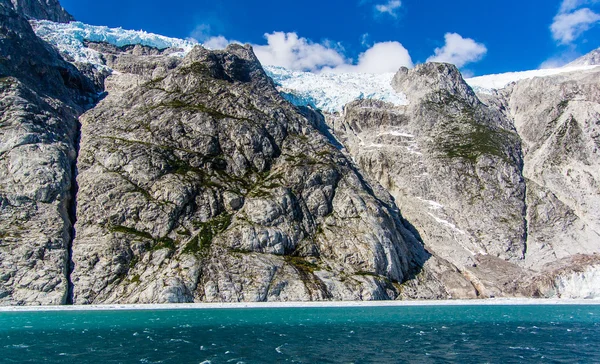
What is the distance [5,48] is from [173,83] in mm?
54965

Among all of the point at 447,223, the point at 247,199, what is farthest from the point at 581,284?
the point at 247,199

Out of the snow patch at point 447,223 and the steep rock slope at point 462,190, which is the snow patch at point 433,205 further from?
the snow patch at point 447,223

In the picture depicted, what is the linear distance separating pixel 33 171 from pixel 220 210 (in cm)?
4653

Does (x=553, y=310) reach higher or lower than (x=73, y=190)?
lower

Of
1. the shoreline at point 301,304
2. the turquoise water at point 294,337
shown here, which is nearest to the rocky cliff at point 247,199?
the shoreline at point 301,304

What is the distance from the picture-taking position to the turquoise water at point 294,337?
41250 mm

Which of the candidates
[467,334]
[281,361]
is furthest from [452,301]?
[281,361]

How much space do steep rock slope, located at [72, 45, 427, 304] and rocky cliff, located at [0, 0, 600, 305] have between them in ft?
1.44

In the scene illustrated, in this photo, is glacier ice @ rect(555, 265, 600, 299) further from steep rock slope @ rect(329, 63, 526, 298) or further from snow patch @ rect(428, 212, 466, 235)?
snow patch @ rect(428, 212, 466, 235)

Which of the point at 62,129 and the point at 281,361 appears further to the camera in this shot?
the point at 62,129

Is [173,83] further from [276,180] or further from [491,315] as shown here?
[491,315]

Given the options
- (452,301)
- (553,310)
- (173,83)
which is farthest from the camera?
(173,83)

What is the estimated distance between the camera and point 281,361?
3919cm

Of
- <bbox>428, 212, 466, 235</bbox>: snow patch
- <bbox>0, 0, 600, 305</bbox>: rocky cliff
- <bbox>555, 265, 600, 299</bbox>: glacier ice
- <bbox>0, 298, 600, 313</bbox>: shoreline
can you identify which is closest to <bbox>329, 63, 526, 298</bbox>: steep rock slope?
<bbox>428, 212, 466, 235</bbox>: snow patch
